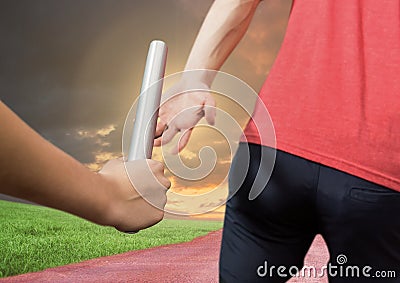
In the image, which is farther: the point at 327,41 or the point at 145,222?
the point at 327,41

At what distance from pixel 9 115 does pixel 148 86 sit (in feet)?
0.75

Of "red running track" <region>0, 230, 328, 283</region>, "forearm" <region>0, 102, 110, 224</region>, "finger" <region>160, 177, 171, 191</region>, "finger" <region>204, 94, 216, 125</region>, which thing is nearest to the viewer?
"forearm" <region>0, 102, 110, 224</region>

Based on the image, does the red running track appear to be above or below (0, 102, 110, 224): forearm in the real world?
below

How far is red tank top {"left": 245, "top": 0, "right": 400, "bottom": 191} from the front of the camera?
2.01 ft

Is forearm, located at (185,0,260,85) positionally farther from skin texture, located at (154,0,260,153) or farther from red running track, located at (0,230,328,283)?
red running track, located at (0,230,328,283)

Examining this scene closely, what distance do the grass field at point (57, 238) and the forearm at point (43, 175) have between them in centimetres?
288

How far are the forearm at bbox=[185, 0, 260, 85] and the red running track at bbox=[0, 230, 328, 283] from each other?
2.12 m

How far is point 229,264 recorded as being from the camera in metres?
0.71

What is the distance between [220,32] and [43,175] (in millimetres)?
383

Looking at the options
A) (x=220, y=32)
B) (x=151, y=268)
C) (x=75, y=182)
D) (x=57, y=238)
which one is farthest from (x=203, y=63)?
(x=57, y=238)

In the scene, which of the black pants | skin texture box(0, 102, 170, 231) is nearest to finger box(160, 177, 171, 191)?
skin texture box(0, 102, 170, 231)

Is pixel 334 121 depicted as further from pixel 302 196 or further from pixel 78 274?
pixel 78 274

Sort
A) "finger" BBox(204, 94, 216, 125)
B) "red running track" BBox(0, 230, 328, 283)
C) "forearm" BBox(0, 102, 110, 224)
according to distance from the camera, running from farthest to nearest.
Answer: "red running track" BBox(0, 230, 328, 283) < "finger" BBox(204, 94, 216, 125) < "forearm" BBox(0, 102, 110, 224)

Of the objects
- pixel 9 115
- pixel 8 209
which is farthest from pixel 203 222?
pixel 9 115
